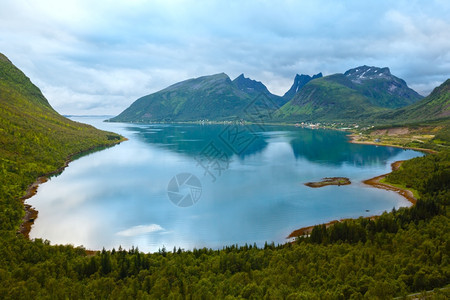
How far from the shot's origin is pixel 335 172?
9212cm

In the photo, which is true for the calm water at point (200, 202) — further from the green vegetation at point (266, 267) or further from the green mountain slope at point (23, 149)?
the green vegetation at point (266, 267)

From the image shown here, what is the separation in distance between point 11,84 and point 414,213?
202 m

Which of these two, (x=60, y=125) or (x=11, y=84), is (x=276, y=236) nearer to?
(x=60, y=125)

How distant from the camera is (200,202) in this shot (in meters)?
65.3

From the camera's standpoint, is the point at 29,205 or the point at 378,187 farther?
the point at 378,187

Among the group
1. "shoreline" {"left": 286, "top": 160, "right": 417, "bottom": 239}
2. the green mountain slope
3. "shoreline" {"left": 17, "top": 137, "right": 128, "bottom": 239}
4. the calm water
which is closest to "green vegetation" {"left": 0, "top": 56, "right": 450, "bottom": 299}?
"shoreline" {"left": 17, "top": 137, "right": 128, "bottom": 239}

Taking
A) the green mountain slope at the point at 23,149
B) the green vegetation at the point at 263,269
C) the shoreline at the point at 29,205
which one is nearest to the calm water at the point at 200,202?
the shoreline at the point at 29,205

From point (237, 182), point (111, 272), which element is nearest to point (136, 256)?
point (111, 272)

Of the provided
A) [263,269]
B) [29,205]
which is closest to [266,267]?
[263,269]

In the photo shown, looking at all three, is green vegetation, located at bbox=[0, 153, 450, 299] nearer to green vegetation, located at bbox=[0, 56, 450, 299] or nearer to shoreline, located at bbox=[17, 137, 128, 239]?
green vegetation, located at bbox=[0, 56, 450, 299]

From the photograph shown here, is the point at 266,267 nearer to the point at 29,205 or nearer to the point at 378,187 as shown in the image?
the point at 29,205

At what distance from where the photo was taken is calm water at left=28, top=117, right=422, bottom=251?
159 feet

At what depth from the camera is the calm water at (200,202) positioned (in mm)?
48594

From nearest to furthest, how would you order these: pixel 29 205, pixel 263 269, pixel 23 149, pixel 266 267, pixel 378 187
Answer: pixel 263 269, pixel 266 267, pixel 29 205, pixel 378 187, pixel 23 149
